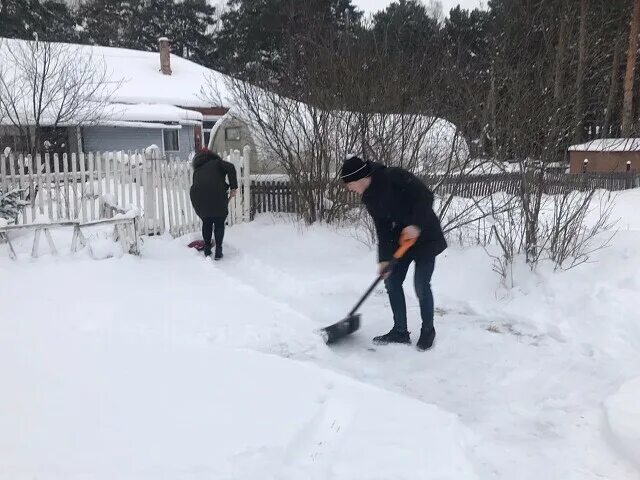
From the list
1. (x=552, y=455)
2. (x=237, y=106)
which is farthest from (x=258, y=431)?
(x=237, y=106)

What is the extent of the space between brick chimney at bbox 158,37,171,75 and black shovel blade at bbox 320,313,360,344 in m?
24.3

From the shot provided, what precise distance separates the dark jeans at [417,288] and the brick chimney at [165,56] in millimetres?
24359

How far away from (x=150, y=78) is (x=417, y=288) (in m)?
24.2

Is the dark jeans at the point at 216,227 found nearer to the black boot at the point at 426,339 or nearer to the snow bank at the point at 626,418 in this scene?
the black boot at the point at 426,339

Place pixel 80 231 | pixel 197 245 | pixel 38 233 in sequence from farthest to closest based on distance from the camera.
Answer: pixel 197 245 → pixel 80 231 → pixel 38 233

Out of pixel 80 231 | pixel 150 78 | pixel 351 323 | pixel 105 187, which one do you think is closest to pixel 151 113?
pixel 150 78

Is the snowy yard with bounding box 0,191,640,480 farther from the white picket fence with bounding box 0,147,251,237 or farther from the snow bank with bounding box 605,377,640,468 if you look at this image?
the white picket fence with bounding box 0,147,251,237

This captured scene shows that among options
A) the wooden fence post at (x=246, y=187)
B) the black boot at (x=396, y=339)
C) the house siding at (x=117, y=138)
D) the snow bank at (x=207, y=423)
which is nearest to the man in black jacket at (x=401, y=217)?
the black boot at (x=396, y=339)

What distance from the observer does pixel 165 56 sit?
Answer: 2592 cm

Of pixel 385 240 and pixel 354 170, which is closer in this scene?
pixel 354 170

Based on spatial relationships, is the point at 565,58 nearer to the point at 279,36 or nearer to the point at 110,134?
the point at 110,134

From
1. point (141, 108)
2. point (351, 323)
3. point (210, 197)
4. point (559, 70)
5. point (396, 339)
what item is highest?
point (141, 108)

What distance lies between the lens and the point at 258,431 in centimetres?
300

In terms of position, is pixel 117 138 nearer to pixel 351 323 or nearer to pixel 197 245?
pixel 197 245
